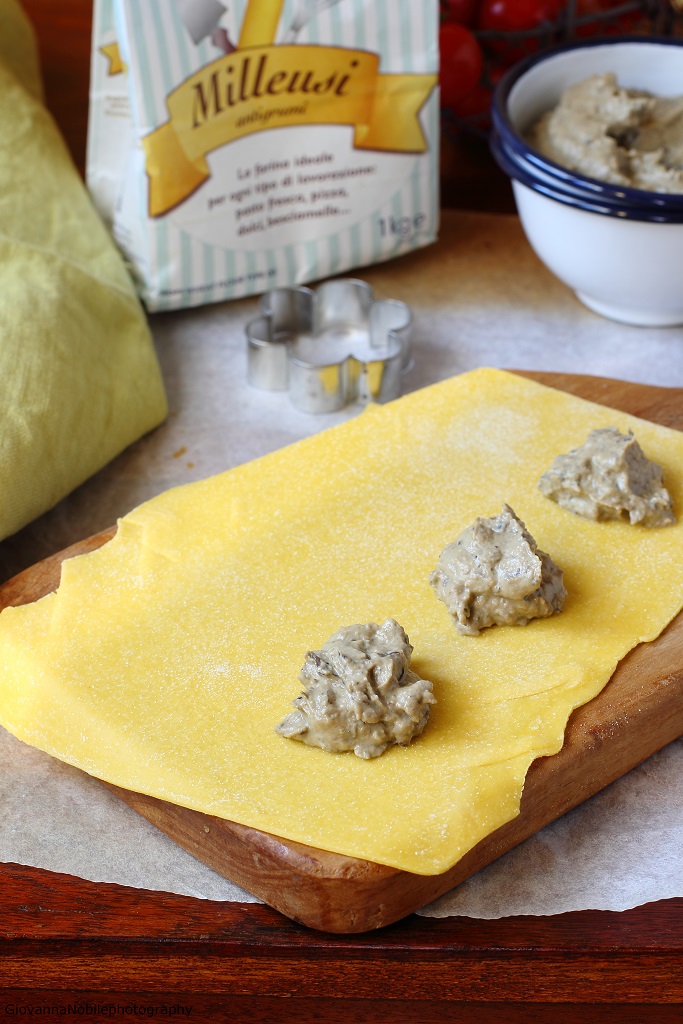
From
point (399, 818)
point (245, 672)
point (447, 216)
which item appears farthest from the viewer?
point (447, 216)

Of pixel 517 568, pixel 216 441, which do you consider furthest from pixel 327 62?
pixel 517 568

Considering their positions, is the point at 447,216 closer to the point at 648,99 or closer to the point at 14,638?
the point at 648,99

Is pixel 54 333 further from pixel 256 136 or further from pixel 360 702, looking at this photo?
pixel 360 702

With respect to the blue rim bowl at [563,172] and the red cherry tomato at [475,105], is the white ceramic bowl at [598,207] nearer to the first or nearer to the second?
the blue rim bowl at [563,172]

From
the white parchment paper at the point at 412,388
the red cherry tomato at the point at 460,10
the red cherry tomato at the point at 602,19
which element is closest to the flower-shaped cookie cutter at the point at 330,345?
the white parchment paper at the point at 412,388

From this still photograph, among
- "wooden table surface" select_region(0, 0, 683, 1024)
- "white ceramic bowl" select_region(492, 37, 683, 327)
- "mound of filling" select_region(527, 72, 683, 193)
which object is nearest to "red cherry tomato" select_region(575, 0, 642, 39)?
"white ceramic bowl" select_region(492, 37, 683, 327)

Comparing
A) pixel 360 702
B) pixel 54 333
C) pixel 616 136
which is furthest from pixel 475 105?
pixel 360 702
